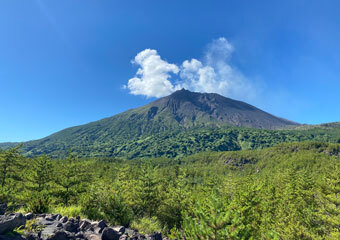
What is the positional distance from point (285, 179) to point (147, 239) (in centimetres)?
5082

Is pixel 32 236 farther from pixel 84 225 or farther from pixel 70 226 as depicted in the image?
pixel 84 225

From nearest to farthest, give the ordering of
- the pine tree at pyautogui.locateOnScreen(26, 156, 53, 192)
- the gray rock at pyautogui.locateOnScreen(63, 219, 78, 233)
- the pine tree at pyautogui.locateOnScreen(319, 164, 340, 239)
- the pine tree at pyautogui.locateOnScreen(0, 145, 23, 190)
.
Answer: the gray rock at pyautogui.locateOnScreen(63, 219, 78, 233)
the pine tree at pyautogui.locateOnScreen(319, 164, 340, 239)
the pine tree at pyautogui.locateOnScreen(26, 156, 53, 192)
the pine tree at pyautogui.locateOnScreen(0, 145, 23, 190)

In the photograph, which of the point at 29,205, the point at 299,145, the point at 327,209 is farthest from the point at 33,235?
the point at 299,145

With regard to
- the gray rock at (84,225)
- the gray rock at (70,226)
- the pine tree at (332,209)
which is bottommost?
the pine tree at (332,209)

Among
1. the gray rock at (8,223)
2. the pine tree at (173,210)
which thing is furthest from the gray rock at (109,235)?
the pine tree at (173,210)

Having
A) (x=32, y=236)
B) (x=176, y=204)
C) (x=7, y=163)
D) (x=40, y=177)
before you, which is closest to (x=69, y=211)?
(x=32, y=236)

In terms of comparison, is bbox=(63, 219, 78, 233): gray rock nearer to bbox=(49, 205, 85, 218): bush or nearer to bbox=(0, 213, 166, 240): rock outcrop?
bbox=(0, 213, 166, 240): rock outcrop

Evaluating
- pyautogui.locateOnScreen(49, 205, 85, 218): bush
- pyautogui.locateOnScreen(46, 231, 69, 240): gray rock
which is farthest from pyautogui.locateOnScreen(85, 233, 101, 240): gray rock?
pyautogui.locateOnScreen(49, 205, 85, 218): bush

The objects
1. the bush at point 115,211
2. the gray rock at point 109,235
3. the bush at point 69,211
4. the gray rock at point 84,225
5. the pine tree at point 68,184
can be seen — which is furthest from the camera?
the pine tree at point 68,184

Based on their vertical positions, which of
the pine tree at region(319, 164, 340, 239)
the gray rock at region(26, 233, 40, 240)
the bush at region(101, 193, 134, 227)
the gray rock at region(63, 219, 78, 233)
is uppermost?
the gray rock at region(26, 233, 40, 240)

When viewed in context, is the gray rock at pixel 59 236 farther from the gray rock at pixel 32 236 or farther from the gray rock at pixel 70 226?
the gray rock at pixel 70 226

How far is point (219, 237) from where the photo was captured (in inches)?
584

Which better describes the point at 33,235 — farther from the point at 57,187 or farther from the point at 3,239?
the point at 57,187

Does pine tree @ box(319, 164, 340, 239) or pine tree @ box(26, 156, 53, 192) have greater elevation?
pine tree @ box(26, 156, 53, 192)
